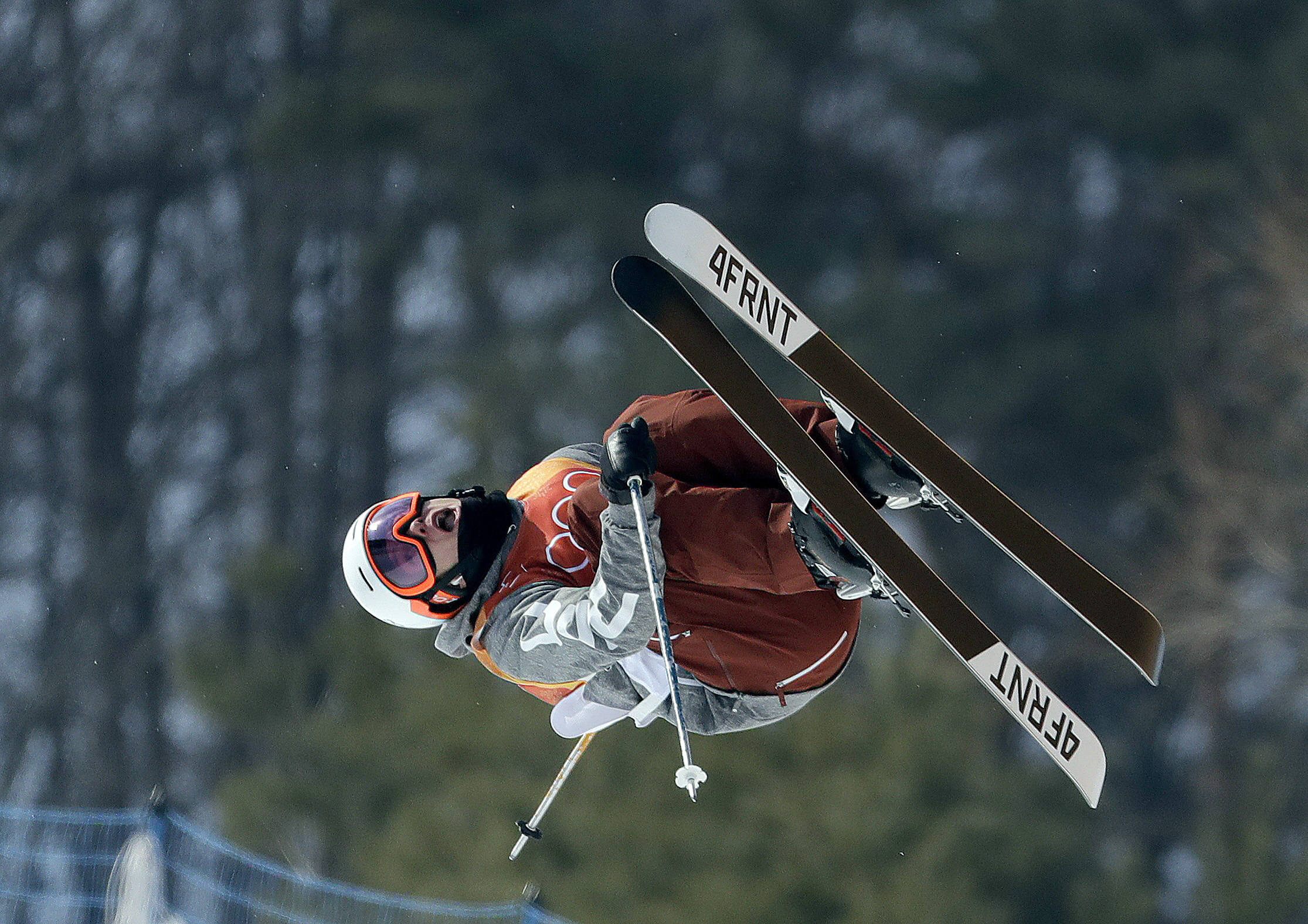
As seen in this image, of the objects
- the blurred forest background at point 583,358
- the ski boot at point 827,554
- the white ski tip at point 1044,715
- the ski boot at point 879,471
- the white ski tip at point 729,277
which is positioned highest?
the white ski tip at point 729,277

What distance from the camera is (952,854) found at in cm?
621

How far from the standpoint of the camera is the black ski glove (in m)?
1.84

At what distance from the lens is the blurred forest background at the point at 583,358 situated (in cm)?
743

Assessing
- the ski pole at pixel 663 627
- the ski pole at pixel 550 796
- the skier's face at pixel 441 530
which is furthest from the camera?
the ski pole at pixel 550 796

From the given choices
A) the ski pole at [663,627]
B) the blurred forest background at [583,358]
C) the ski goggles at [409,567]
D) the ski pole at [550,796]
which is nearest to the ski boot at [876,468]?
the ski pole at [663,627]

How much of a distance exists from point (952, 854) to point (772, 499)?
15.1ft

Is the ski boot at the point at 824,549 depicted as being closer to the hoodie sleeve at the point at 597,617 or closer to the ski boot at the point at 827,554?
the ski boot at the point at 827,554

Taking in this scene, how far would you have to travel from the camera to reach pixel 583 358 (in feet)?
33.8

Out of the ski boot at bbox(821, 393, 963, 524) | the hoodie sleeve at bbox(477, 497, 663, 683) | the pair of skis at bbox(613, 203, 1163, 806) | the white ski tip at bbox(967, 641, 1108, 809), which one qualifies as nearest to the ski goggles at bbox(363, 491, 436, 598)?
the hoodie sleeve at bbox(477, 497, 663, 683)

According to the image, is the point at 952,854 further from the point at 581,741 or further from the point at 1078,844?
the point at 581,741

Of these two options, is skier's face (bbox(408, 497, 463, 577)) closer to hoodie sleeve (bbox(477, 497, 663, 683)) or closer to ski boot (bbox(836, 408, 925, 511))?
hoodie sleeve (bbox(477, 497, 663, 683))

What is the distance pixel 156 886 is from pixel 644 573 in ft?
5.03

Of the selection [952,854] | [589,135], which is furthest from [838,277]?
[952,854]

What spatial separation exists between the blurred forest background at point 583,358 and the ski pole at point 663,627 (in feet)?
14.7
